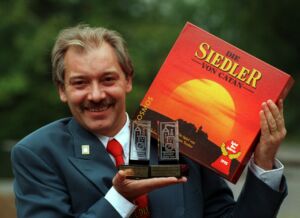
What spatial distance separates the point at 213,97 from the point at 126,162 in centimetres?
48

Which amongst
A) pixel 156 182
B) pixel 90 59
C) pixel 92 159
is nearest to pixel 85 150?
pixel 92 159

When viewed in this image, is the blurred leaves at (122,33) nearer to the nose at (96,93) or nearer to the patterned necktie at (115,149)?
the patterned necktie at (115,149)

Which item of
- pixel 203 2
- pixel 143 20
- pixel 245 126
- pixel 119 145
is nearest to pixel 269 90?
pixel 245 126

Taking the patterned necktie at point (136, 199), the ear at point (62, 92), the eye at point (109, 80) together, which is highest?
the eye at point (109, 80)

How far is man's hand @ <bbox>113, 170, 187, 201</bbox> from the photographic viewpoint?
8.93ft

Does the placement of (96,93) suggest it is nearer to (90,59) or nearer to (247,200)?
(90,59)

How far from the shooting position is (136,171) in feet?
9.10

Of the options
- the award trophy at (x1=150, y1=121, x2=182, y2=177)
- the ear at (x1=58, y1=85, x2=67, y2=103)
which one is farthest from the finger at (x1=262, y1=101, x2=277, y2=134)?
the ear at (x1=58, y1=85, x2=67, y2=103)

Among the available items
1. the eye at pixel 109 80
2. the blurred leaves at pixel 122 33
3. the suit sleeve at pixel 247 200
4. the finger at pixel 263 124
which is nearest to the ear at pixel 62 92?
the eye at pixel 109 80

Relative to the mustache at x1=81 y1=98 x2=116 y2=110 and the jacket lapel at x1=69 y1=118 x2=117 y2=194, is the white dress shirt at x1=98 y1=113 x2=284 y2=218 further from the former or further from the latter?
the mustache at x1=81 y1=98 x2=116 y2=110

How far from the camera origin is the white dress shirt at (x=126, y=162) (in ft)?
9.34

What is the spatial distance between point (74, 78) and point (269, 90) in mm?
829

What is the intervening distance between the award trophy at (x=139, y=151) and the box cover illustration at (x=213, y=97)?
0.41 ft

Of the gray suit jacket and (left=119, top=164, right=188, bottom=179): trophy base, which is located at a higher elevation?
(left=119, top=164, right=188, bottom=179): trophy base
